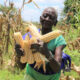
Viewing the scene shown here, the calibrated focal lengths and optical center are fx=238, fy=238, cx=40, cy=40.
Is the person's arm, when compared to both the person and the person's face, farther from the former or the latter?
the person's face

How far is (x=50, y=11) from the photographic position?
2082 millimetres

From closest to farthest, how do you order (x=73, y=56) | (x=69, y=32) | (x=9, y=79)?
(x=9, y=79) < (x=73, y=56) < (x=69, y=32)

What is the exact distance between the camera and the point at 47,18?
79.7 inches

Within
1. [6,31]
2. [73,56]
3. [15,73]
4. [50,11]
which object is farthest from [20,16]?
[50,11]

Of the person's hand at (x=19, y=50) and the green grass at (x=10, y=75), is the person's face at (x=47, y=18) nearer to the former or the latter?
the person's hand at (x=19, y=50)

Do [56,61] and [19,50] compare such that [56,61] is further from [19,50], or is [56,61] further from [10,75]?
[10,75]

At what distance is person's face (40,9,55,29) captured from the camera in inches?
79.6

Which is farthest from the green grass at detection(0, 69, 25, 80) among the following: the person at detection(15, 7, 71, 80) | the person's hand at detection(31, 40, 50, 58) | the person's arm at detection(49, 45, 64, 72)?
the person's hand at detection(31, 40, 50, 58)

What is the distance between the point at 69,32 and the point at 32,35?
16.9 ft

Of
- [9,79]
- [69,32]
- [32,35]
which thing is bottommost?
[9,79]

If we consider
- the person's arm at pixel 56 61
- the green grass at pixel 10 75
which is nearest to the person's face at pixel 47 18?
the person's arm at pixel 56 61

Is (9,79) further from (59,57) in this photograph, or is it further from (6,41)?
(59,57)

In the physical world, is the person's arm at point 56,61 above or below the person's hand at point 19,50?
below

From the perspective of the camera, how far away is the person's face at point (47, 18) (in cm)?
202
